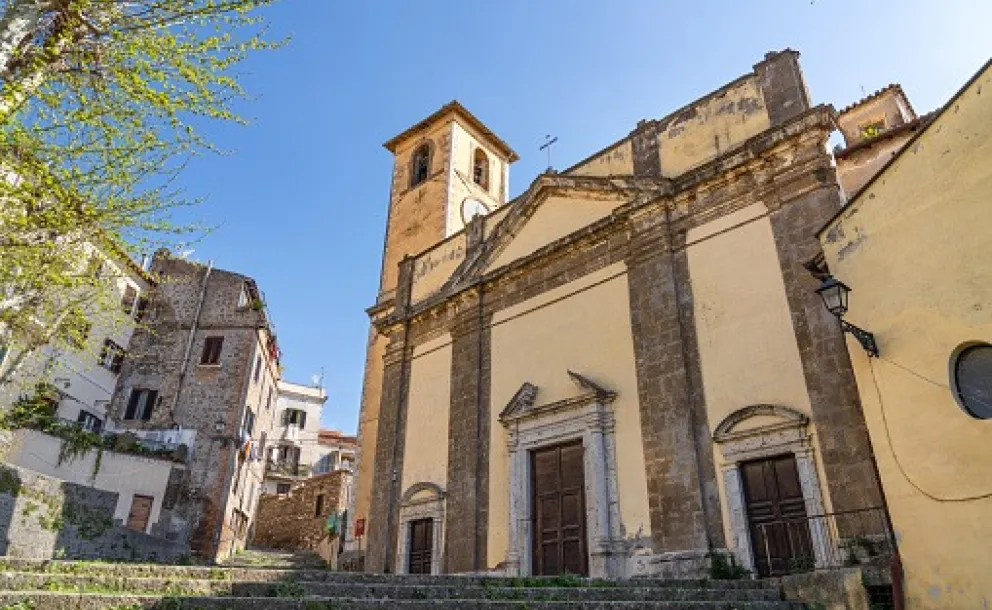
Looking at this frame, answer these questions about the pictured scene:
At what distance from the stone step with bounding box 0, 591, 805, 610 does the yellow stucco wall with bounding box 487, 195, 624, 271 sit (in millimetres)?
8085

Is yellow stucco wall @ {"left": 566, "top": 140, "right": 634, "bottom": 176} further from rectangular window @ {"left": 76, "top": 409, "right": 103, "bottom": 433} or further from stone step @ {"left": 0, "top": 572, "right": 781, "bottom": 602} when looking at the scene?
rectangular window @ {"left": 76, "top": 409, "right": 103, "bottom": 433}

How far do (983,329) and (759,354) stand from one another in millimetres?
3533

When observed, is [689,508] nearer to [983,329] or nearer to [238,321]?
[983,329]

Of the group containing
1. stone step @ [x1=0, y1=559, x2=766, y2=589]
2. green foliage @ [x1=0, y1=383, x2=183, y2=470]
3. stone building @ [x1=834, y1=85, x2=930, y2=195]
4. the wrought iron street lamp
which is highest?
stone building @ [x1=834, y1=85, x2=930, y2=195]

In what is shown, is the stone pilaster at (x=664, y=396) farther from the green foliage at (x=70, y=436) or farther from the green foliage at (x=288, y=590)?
the green foliage at (x=70, y=436)

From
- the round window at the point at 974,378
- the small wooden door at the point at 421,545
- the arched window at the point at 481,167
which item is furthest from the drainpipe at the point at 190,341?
the round window at the point at 974,378

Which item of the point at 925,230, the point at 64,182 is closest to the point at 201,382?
the point at 64,182

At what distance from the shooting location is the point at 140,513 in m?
18.8

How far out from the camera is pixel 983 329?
238 inches

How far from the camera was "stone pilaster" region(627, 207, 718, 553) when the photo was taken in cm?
938

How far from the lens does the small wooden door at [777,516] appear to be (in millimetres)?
8352

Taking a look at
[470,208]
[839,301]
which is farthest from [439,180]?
[839,301]

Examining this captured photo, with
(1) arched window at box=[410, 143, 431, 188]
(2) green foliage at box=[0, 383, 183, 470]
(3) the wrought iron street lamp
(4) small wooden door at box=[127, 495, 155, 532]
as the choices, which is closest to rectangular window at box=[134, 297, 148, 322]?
(2) green foliage at box=[0, 383, 183, 470]

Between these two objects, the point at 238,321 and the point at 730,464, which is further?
the point at 238,321
